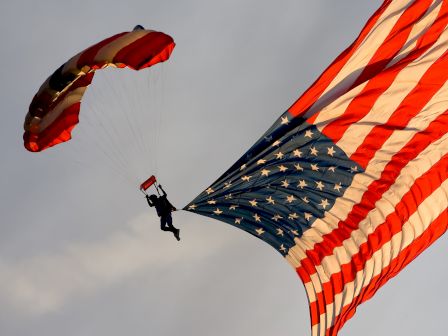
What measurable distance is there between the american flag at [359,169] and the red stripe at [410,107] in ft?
0.07

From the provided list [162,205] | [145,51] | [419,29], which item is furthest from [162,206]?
[419,29]

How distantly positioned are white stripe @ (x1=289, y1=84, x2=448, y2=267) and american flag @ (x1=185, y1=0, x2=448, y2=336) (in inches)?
0.8

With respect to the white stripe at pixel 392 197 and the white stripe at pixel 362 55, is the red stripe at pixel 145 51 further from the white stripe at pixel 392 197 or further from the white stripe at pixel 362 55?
the white stripe at pixel 392 197

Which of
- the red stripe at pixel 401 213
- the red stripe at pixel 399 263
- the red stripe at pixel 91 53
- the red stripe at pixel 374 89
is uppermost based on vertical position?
the red stripe at pixel 91 53

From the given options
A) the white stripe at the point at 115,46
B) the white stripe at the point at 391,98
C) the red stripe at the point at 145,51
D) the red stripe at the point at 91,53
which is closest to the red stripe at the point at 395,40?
the white stripe at the point at 391,98

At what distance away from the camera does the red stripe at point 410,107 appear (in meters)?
14.8

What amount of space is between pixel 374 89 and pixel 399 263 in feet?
13.1

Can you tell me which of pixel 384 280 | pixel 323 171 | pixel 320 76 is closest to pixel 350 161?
pixel 323 171

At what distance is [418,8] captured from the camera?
14.5m

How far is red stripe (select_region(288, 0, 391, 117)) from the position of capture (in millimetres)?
14648

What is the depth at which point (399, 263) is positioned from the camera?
1625 cm

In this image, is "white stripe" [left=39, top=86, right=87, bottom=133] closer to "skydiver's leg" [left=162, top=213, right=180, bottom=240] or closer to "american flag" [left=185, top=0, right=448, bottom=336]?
"skydiver's leg" [left=162, top=213, right=180, bottom=240]

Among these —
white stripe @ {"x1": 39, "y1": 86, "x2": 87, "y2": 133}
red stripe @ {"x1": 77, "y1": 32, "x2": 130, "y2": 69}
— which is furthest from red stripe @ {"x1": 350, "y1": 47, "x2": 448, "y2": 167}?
white stripe @ {"x1": 39, "y1": 86, "x2": 87, "y2": 133}

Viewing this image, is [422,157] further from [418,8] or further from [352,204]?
[418,8]
